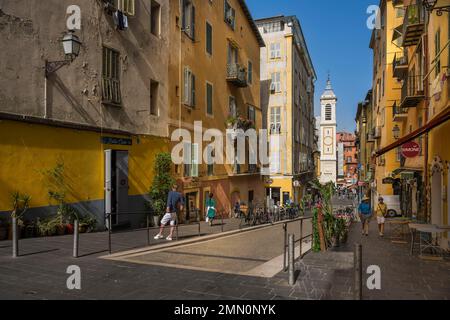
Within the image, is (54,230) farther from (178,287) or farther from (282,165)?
(282,165)

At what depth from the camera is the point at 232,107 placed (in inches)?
1033

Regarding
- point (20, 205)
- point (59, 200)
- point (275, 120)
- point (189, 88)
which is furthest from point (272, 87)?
point (20, 205)

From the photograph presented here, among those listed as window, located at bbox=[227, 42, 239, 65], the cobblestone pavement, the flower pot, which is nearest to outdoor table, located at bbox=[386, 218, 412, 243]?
the cobblestone pavement

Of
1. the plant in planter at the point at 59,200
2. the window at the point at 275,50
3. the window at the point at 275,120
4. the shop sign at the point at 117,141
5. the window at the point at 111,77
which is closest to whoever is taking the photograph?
the plant in planter at the point at 59,200

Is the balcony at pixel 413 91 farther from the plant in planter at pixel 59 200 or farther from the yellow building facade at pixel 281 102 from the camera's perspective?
the yellow building facade at pixel 281 102

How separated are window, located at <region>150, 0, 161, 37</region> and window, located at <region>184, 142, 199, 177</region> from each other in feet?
18.1

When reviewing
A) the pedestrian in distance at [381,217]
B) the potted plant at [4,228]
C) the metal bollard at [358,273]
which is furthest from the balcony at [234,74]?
the metal bollard at [358,273]

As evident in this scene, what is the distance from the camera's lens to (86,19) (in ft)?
41.0

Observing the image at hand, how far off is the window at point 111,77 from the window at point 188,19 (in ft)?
20.1

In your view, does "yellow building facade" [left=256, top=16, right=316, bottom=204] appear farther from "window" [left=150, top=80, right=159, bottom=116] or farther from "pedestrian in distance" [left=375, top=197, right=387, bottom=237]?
"pedestrian in distance" [left=375, top=197, right=387, bottom=237]

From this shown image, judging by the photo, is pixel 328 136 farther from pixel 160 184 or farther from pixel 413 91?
pixel 160 184

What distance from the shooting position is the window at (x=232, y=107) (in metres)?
25.8

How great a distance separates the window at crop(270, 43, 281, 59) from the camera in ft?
134
